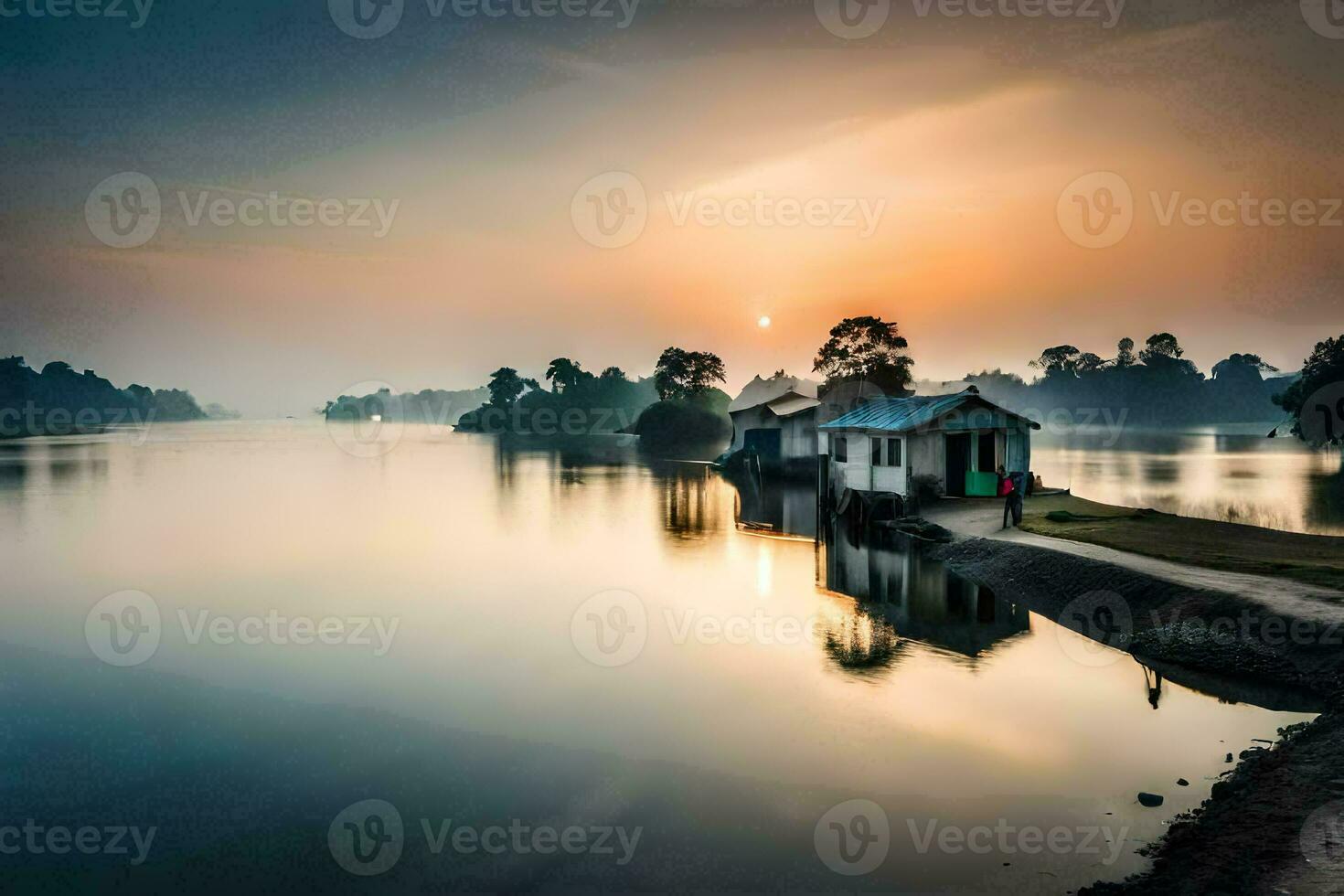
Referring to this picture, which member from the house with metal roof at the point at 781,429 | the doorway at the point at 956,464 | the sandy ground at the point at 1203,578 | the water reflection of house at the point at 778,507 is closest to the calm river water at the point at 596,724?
the sandy ground at the point at 1203,578

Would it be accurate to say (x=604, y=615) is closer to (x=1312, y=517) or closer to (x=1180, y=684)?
(x=1180, y=684)

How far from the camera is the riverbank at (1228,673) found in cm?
877

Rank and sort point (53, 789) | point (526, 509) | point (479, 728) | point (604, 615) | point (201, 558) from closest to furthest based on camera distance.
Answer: point (53, 789)
point (479, 728)
point (604, 615)
point (201, 558)
point (526, 509)

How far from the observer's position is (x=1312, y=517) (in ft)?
124

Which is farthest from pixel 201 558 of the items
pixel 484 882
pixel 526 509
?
pixel 484 882

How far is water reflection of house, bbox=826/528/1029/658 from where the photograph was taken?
19.8 meters

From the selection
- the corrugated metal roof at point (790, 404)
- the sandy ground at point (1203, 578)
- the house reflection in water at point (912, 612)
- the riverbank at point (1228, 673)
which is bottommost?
the house reflection in water at point (912, 612)

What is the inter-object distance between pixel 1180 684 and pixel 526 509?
39681 mm
